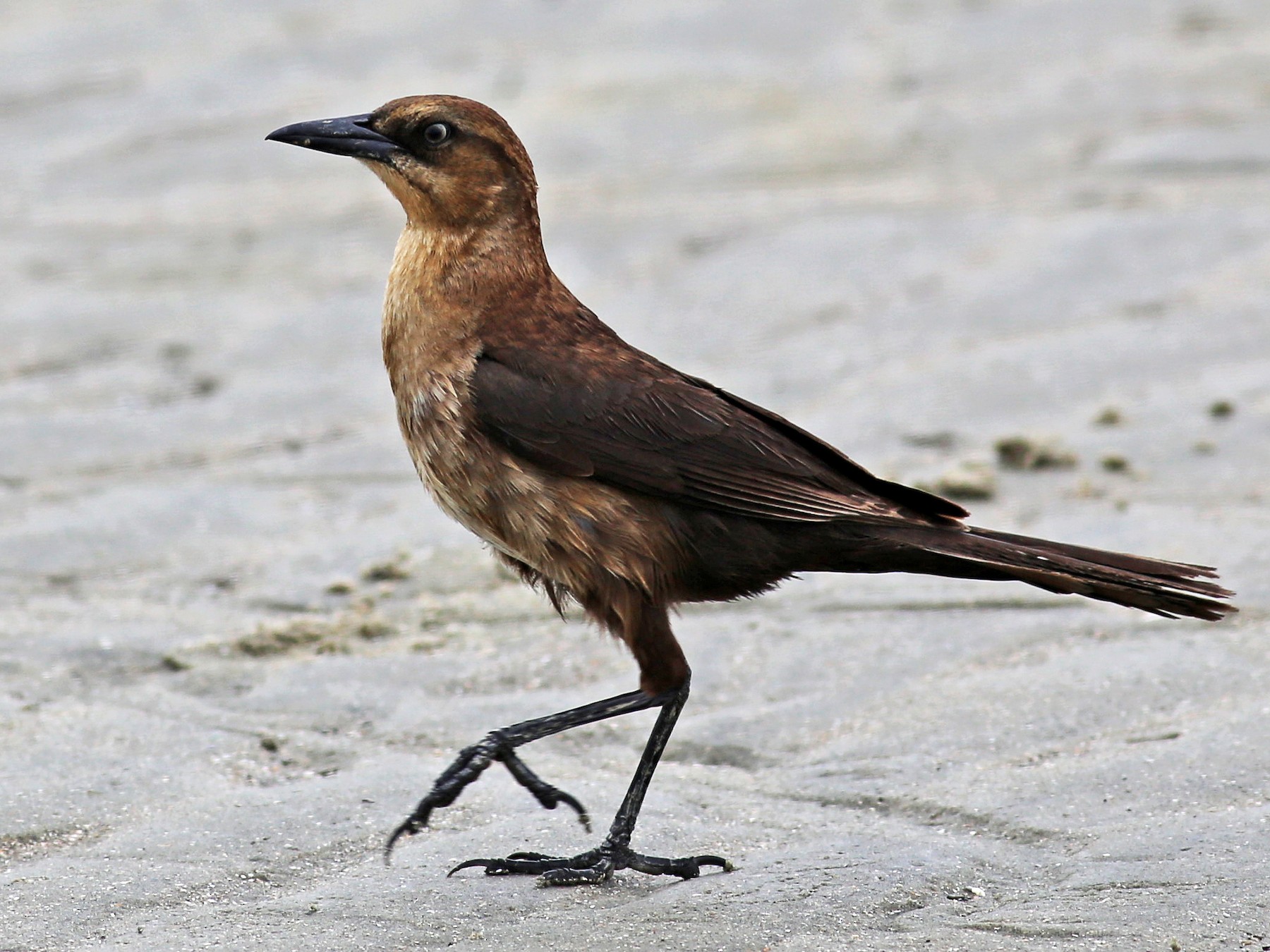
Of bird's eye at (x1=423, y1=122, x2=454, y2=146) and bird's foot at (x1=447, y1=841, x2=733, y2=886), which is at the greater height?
bird's eye at (x1=423, y1=122, x2=454, y2=146)

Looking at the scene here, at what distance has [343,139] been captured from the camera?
4723 millimetres

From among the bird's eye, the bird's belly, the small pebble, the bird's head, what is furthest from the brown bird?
the small pebble

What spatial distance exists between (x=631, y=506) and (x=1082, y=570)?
101 cm

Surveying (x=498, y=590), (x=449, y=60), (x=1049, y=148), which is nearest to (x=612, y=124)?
(x=449, y=60)

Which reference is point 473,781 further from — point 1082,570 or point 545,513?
point 1082,570

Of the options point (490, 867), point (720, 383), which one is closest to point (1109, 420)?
point (720, 383)

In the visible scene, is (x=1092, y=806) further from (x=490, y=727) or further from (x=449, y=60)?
(x=449, y=60)

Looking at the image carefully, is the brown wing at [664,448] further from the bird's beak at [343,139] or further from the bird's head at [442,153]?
the bird's beak at [343,139]

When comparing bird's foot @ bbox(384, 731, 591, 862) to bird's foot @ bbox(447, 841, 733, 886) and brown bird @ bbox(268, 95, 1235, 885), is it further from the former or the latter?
bird's foot @ bbox(447, 841, 733, 886)

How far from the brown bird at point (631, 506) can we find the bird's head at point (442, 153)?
0.24m

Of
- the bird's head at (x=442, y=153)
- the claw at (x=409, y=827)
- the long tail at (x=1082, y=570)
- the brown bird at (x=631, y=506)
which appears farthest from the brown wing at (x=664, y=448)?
the claw at (x=409, y=827)

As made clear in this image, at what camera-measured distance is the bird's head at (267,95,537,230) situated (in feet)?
15.4

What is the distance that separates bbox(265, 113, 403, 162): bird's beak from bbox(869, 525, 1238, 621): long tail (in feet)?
5.31

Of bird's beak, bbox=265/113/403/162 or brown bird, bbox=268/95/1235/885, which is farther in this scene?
bird's beak, bbox=265/113/403/162
